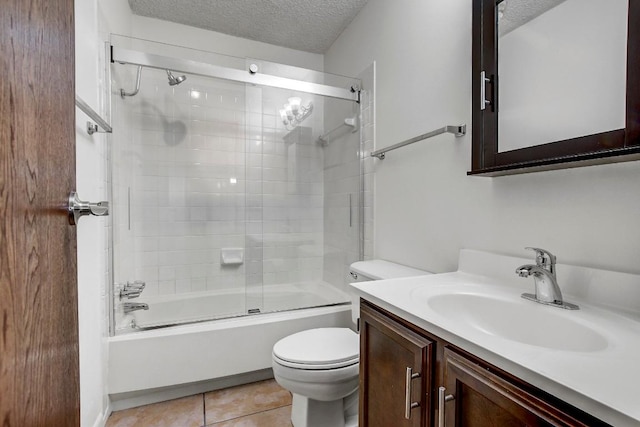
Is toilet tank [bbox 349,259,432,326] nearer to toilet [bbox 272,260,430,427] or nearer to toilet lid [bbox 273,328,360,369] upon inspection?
toilet [bbox 272,260,430,427]

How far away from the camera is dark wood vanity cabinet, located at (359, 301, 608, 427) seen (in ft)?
1.70

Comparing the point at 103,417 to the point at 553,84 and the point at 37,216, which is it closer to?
the point at 37,216

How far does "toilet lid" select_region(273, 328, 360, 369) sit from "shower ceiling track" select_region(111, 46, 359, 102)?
5.29 feet

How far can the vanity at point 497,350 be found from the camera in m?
0.49

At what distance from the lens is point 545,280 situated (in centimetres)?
86

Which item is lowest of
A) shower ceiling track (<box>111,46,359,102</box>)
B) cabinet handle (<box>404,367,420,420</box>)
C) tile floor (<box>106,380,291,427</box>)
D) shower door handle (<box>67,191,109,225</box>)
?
tile floor (<box>106,380,291,427</box>)

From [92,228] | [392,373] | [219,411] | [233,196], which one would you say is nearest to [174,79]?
[233,196]

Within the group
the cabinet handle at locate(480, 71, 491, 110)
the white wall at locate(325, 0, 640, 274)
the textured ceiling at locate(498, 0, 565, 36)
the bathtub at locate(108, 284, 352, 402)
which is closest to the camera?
the white wall at locate(325, 0, 640, 274)

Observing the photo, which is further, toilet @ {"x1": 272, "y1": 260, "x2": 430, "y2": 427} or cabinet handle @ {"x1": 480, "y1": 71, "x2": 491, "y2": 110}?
toilet @ {"x1": 272, "y1": 260, "x2": 430, "y2": 427}

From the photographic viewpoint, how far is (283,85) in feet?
6.98

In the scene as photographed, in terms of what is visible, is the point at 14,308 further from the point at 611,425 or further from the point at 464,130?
the point at 464,130

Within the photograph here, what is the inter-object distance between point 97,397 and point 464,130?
83.2 inches

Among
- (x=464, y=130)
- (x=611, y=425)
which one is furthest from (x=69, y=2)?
(x=464, y=130)

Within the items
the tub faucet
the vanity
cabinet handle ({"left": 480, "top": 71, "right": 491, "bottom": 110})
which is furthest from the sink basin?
the tub faucet
